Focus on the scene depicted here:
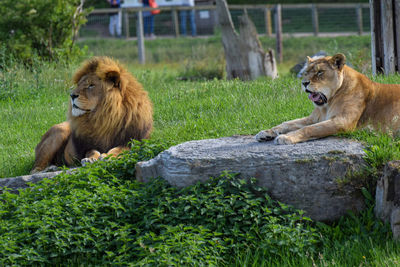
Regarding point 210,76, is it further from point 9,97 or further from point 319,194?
point 319,194

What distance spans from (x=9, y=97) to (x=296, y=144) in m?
7.50

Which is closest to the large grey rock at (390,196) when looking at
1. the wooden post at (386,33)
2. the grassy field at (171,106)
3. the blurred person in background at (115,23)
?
the grassy field at (171,106)

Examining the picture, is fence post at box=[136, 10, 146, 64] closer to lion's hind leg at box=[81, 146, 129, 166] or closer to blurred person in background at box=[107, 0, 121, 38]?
blurred person in background at box=[107, 0, 121, 38]

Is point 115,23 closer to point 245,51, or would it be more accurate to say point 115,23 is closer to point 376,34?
point 245,51

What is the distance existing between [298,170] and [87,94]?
3.01 m

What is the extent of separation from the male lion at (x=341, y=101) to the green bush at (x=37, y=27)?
9180mm

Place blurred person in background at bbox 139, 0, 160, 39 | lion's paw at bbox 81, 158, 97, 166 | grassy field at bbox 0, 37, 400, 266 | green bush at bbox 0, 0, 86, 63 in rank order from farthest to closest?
blurred person in background at bbox 139, 0, 160, 39
green bush at bbox 0, 0, 86, 63
lion's paw at bbox 81, 158, 97, 166
grassy field at bbox 0, 37, 400, 266

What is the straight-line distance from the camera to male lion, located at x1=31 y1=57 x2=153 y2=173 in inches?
285

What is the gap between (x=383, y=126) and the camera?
6.00 metres

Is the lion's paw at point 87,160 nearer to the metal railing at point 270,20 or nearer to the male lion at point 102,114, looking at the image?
the male lion at point 102,114

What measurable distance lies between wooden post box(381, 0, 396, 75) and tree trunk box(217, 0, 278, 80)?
381 cm

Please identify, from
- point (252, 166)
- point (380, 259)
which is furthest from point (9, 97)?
point (380, 259)

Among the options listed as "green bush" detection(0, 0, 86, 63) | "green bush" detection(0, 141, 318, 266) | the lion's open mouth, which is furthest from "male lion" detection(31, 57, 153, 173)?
"green bush" detection(0, 0, 86, 63)

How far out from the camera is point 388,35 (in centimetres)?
1045
